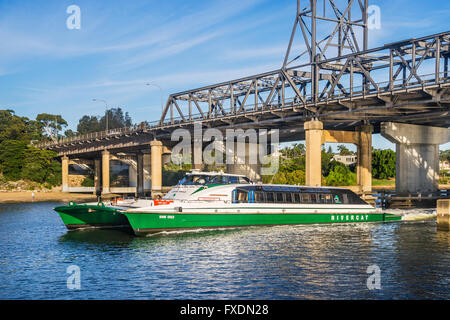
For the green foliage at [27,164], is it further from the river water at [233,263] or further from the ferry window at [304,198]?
the ferry window at [304,198]

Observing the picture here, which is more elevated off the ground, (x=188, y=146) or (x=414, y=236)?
(x=188, y=146)

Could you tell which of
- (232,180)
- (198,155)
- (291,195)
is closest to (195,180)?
(232,180)

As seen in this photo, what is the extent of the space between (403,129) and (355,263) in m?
41.6

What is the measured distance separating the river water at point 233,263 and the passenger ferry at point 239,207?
1.08 metres

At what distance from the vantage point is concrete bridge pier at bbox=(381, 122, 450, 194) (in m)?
62.9

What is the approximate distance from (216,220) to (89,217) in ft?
38.9

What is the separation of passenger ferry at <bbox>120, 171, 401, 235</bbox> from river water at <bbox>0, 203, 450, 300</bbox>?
3.54ft

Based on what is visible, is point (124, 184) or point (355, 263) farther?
point (124, 184)

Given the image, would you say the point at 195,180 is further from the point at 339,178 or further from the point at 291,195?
the point at 339,178

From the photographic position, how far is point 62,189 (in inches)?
4818

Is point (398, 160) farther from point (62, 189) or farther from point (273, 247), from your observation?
point (62, 189)

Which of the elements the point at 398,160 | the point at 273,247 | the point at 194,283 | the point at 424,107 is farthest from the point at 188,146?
A: the point at 194,283

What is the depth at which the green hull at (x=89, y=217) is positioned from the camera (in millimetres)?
40625
